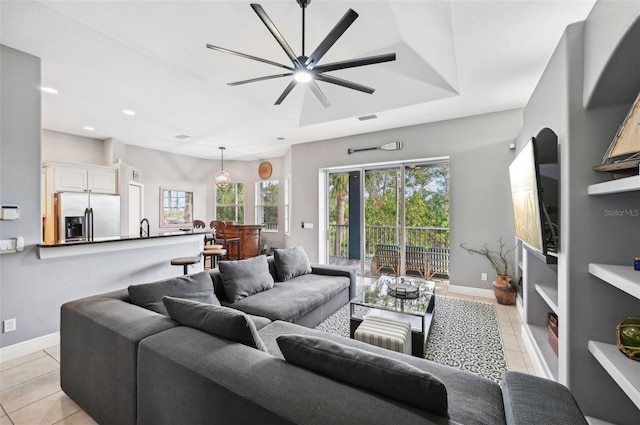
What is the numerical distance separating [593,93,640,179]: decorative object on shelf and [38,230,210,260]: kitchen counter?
4.49 m

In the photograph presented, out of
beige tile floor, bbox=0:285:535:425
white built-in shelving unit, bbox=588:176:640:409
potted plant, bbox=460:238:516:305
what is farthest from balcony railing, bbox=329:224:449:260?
white built-in shelving unit, bbox=588:176:640:409

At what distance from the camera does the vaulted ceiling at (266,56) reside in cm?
229

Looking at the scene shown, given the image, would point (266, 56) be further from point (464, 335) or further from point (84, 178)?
point (84, 178)

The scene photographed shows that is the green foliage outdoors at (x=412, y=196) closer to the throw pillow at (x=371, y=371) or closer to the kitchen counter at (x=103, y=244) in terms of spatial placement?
the kitchen counter at (x=103, y=244)

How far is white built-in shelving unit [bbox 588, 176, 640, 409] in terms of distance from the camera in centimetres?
126

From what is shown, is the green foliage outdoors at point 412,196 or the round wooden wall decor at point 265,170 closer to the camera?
the green foliage outdoors at point 412,196

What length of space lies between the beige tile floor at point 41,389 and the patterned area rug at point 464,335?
145 millimetres

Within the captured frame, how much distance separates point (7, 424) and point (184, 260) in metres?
2.18

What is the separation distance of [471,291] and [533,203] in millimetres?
2746

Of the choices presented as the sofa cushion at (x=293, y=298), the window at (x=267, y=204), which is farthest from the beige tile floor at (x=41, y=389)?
the window at (x=267, y=204)

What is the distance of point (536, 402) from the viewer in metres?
1.02

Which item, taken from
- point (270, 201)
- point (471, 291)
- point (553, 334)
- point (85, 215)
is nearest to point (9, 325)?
point (85, 215)

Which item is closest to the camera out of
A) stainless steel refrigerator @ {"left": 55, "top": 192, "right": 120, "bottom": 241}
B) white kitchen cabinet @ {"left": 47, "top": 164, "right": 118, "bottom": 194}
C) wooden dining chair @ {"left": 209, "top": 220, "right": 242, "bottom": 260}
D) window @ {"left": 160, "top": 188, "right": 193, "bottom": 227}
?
stainless steel refrigerator @ {"left": 55, "top": 192, "right": 120, "bottom": 241}

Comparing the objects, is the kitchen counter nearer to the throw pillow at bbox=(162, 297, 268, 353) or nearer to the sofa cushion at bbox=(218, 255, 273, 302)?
the sofa cushion at bbox=(218, 255, 273, 302)
